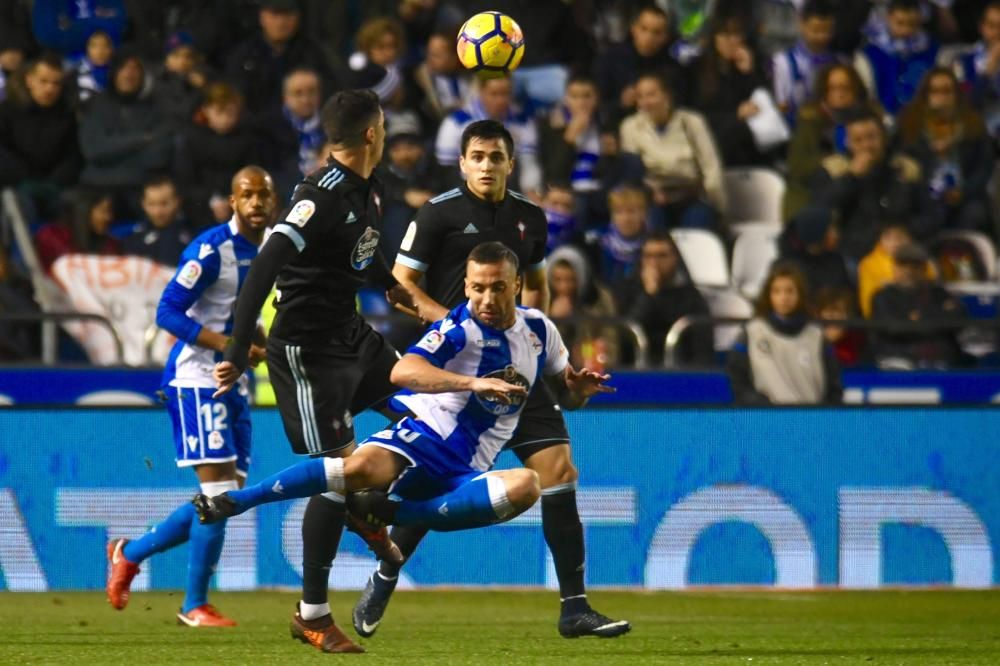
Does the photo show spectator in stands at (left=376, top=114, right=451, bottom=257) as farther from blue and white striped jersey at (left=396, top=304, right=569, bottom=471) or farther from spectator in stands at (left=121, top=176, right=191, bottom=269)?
blue and white striped jersey at (left=396, top=304, right=569, bottom=471)

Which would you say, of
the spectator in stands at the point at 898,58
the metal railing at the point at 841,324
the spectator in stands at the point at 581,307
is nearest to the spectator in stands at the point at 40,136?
the spectator in stands at the point at 581,307

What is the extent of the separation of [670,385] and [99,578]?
142 inches

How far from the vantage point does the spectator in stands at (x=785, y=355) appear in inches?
459

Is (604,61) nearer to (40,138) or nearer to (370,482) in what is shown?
(40,138)

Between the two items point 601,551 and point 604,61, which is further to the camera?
point 604,61

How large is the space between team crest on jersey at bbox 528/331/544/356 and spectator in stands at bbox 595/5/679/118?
7311 mm

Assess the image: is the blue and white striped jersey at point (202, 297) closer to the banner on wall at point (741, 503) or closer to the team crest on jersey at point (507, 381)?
the team crest on jersey at point (507, 381)

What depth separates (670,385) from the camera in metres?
11.8

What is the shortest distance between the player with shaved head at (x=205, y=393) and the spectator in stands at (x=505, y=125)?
16.1ft

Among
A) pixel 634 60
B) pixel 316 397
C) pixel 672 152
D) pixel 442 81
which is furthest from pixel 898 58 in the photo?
pixel 316 397

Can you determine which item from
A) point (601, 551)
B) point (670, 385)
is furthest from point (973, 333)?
point (601, 551)

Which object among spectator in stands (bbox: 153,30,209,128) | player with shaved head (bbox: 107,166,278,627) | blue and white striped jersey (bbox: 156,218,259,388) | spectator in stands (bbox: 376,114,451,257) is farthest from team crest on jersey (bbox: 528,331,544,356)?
spectator in stands (bbox: 153,30,209,128)

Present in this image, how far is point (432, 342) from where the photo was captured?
7.37 meters

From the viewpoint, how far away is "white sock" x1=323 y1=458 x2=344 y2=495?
7.25m
